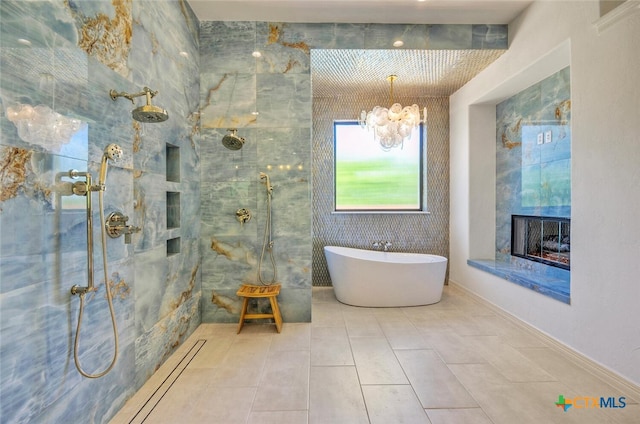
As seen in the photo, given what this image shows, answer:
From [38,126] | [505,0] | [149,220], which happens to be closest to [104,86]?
[38,126]

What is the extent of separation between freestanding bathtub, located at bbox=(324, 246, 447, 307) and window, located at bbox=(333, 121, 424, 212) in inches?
46.1

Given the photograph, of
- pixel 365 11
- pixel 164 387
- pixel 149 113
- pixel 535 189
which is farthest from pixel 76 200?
pixel 535 189

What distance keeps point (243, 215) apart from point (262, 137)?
30.2 inches

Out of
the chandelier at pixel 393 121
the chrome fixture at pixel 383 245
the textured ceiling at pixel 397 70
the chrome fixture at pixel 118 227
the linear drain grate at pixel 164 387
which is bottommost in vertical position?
the linear drain grate at pixel 164 387

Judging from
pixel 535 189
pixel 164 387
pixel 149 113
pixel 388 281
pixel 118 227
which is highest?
pixel 149 113

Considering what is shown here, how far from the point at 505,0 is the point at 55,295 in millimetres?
3743

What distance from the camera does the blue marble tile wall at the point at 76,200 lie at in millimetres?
1173

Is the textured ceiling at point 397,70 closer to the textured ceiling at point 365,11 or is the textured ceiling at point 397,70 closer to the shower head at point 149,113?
the textured ceiling at point 365,11

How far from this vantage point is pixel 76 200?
1467 mm

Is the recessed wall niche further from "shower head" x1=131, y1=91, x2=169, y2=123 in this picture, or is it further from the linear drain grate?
the linear drain grate

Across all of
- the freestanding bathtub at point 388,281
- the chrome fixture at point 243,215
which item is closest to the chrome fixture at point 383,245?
the freestanding bathtub at point 388,281

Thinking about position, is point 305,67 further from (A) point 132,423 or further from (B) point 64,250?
(A) point 132,423

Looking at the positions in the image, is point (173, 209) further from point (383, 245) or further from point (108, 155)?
point (383, 245)

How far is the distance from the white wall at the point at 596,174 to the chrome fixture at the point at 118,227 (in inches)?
114
